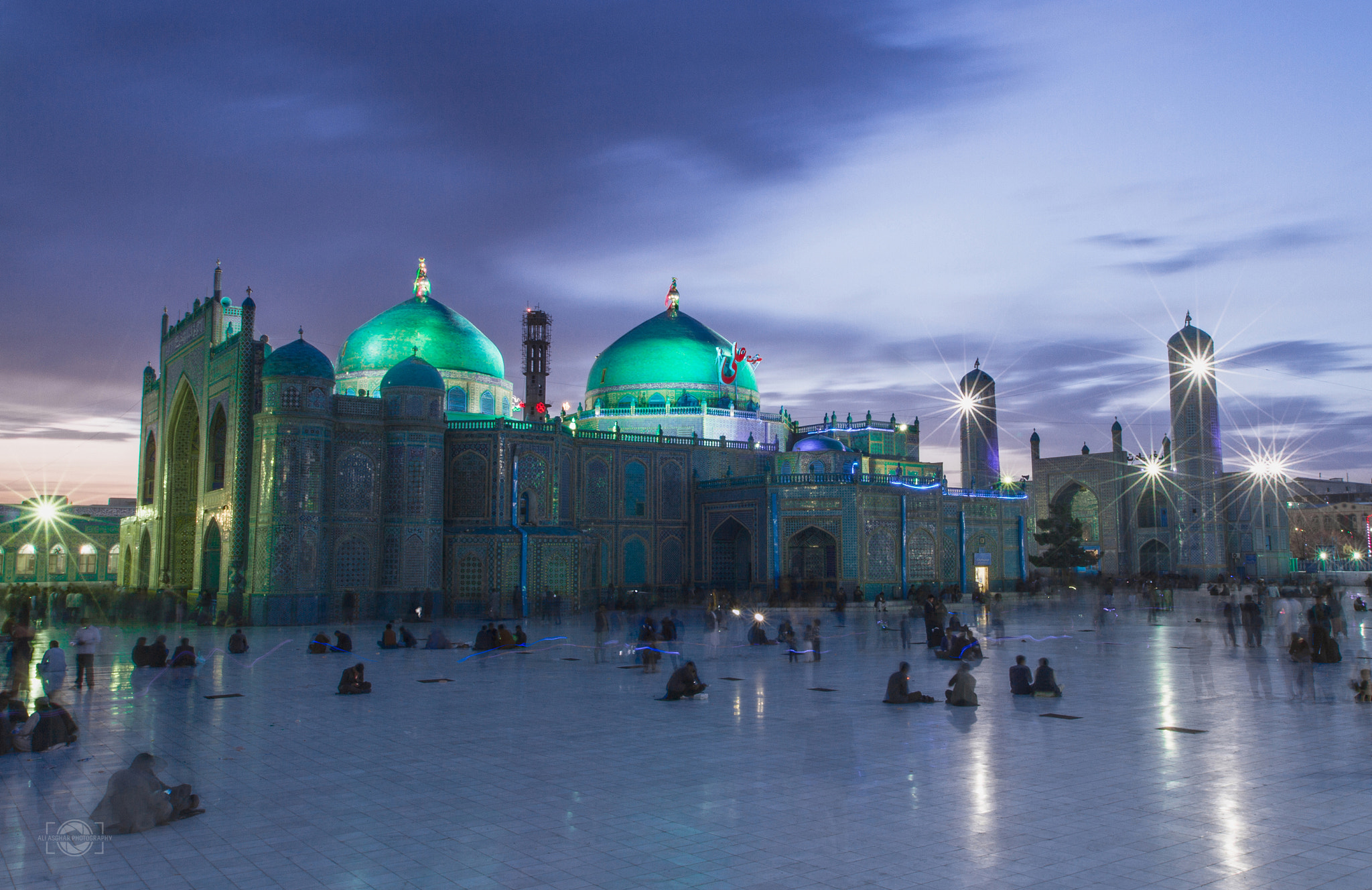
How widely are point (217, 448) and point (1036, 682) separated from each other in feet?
107

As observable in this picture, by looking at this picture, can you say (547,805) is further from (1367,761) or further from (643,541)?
(643,541)

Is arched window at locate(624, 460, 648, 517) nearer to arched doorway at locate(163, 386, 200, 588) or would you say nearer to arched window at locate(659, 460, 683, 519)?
arched window at locate(659, 460, 683, 519)

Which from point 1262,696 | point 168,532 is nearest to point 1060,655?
point 1262,696

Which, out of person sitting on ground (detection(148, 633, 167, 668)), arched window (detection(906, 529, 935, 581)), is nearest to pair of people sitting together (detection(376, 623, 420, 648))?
person sitting on ground (detection(148, 633, 167, 668))

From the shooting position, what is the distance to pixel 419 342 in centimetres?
4716

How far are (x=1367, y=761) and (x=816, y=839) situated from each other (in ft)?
21.2

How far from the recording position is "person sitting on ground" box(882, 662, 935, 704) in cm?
1545

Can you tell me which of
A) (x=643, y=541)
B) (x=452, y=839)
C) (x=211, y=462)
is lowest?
(x=452, y=839)

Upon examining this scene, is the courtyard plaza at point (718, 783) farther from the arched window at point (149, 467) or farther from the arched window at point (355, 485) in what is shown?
the arched window at point (149, 467)

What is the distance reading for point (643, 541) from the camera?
47250 mm

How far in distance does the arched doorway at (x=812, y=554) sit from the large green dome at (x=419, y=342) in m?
15.5

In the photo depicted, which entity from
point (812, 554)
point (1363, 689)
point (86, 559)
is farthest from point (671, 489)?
point (86, 559)

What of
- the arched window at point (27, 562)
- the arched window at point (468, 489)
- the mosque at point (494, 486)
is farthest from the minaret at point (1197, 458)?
the arched window at point (27, 562)

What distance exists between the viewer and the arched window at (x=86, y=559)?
62469 mm
